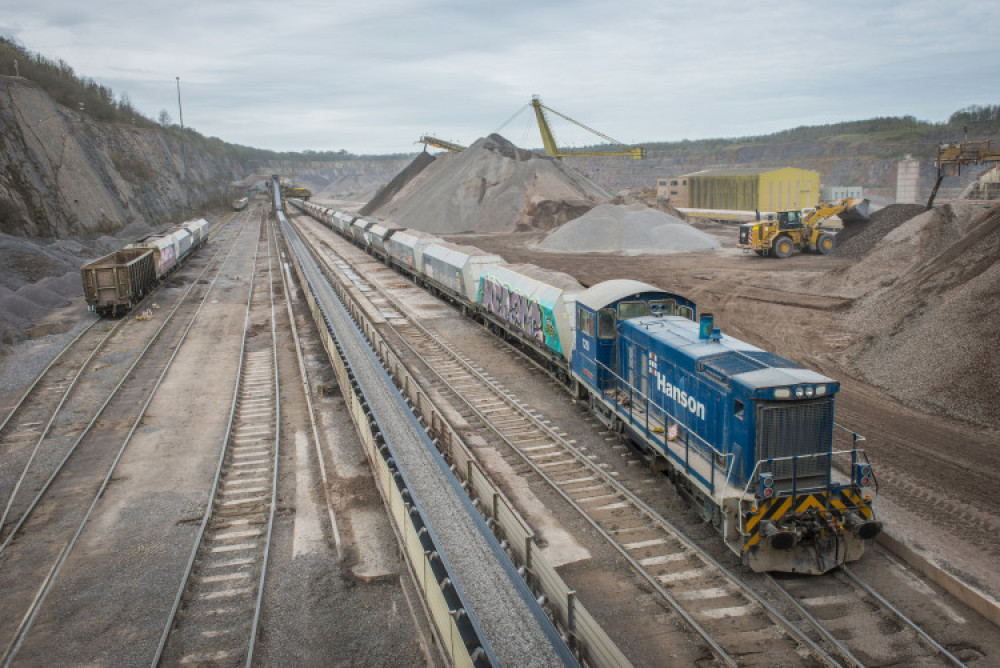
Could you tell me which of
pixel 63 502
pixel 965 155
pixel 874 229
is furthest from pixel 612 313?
pixel 874 229

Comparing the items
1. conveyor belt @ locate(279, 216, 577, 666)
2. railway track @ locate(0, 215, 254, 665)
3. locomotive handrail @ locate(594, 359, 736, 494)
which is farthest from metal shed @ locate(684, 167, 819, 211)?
conveyor belt @ locate(279, 216, 577, 666)

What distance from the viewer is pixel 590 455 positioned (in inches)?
687

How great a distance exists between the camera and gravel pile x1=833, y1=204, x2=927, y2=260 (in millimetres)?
45406

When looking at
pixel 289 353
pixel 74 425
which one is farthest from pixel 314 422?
pixel 289 353

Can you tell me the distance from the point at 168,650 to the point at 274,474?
6339 millimetres

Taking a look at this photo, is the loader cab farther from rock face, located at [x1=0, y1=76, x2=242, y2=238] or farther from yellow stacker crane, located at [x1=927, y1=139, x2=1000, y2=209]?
rock face, located at [x1=0, y1=76, x2=242, y2=238]

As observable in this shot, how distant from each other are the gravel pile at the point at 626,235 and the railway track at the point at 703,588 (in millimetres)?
41396

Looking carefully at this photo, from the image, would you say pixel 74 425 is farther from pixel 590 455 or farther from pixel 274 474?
pixel 590 455

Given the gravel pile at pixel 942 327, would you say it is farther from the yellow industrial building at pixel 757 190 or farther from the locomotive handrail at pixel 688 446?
the yellow industrial building at pixel 757 190

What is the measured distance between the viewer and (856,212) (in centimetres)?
5081

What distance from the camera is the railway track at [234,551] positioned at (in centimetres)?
1052

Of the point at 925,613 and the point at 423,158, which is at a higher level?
the point at 423,158

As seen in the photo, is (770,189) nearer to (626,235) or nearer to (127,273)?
(626,235)

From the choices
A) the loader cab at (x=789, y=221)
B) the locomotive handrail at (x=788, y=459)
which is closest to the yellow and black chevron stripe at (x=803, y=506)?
the locomotive handrail at (x=788, y=459)
